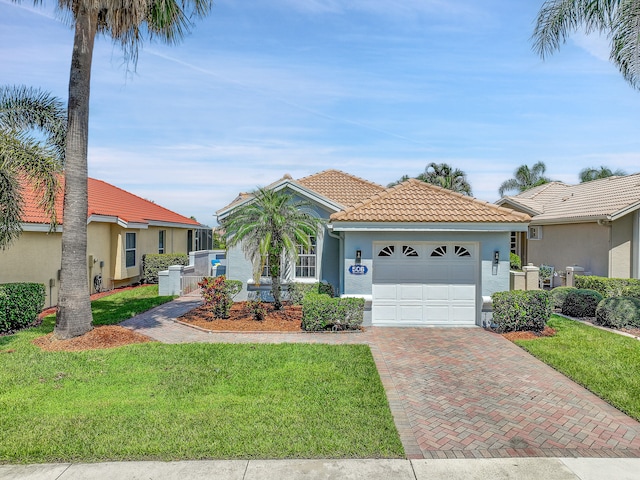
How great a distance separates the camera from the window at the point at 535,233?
21850mm

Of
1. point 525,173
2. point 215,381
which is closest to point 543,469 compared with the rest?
point 215,381

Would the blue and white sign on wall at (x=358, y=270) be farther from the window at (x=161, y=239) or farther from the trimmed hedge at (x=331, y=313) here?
the window at (x=161, y=239)

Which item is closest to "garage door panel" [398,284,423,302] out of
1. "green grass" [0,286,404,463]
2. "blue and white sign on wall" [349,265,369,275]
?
"blue and white sign on wall" [349,265,369,275]

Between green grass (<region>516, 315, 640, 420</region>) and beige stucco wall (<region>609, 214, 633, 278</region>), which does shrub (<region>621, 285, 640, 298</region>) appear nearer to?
beige stucco wall (<region>609, 214, 633, 278</region>)

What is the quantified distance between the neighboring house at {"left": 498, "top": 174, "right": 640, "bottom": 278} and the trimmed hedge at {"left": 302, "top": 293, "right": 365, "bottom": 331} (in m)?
12.3

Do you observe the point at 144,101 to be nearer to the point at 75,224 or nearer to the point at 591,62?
the point at 75,224

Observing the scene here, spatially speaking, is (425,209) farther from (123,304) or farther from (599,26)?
(123,304)

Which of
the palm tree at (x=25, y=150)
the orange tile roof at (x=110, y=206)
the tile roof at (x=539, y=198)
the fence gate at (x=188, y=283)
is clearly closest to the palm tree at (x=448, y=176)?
the tile roof at (x=539, y=198)

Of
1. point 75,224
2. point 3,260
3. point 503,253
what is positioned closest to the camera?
point 75,224

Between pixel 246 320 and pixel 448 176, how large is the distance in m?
32.2

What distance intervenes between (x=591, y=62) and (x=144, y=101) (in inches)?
632

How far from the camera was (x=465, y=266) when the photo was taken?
39.1 feet

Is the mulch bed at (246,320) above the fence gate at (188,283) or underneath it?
underneath

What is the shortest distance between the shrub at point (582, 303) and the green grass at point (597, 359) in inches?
68.2
